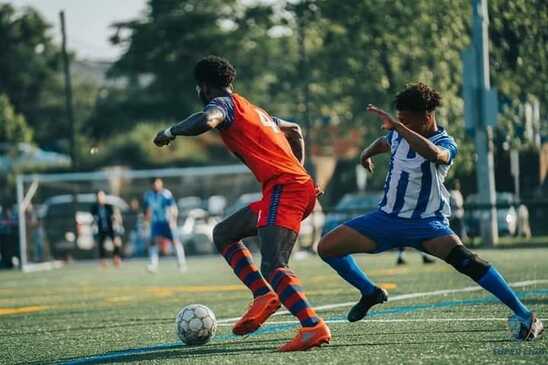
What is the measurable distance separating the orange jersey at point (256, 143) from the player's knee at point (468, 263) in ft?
3.95

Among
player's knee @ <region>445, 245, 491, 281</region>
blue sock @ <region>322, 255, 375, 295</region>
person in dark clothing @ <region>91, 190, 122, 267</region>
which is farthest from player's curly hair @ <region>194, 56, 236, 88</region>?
person in dark clothing @ <region>91, 190, 122, 267</region>

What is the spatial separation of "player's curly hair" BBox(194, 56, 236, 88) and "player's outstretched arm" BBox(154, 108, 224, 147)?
0.43 m

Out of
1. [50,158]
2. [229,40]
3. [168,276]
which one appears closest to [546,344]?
[168,276]

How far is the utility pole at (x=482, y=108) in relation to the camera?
85.0 ft

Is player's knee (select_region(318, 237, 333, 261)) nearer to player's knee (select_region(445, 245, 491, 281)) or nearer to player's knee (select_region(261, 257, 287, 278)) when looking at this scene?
player's knee (select_region(261, 257, 287, 278))

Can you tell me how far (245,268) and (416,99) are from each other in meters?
1.80

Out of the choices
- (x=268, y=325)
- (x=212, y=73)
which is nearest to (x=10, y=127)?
(x=268, y=325)

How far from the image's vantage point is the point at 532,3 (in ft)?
88.4

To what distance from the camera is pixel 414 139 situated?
7.87 m

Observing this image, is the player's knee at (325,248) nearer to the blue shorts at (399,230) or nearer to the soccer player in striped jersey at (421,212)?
the soccer player in striped jersey at (421,212)

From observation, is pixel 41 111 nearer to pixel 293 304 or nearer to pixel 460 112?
pixel 460 112

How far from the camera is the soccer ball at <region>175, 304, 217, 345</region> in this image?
28.6ft

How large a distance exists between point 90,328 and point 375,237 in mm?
3557

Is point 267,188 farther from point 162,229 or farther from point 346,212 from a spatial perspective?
point 346,212
